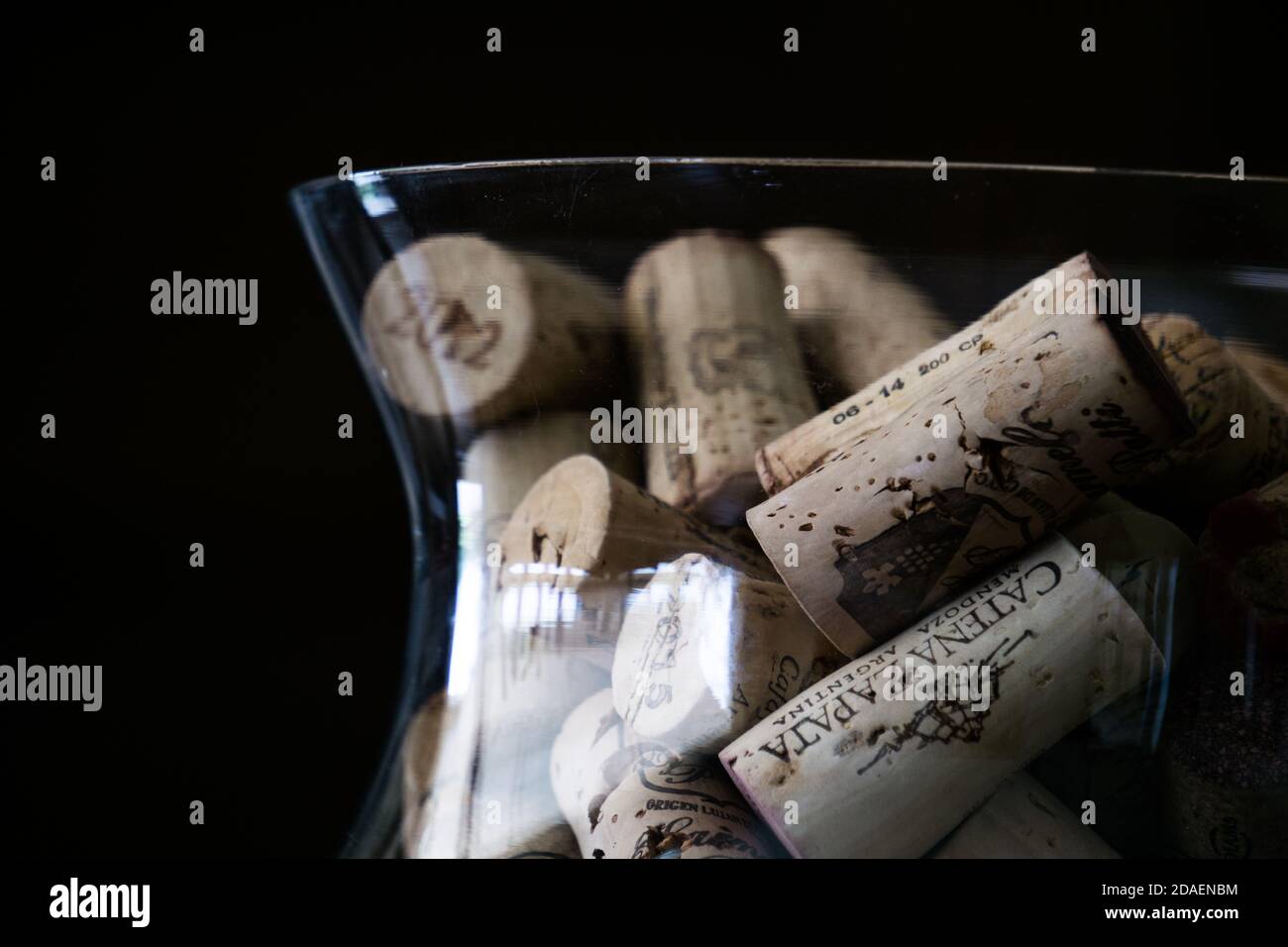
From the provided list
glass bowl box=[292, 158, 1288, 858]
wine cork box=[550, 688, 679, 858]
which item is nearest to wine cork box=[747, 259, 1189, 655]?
glass bowl box=[292, 158, 1288, 858]

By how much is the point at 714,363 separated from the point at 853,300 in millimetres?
76

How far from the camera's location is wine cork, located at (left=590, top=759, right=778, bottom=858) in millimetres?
532

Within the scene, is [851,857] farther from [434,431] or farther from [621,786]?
[434,431]

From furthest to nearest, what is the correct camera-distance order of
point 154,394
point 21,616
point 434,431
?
point 154,394
point 21,616
point 434,431

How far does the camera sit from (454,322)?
0.62 meters

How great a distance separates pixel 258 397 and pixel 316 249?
0.32 m

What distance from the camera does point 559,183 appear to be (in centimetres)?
58

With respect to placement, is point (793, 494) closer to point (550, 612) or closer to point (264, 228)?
point (550, 612)

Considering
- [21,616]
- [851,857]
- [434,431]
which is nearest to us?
[851,857]

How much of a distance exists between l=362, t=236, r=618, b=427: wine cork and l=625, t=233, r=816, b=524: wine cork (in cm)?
3

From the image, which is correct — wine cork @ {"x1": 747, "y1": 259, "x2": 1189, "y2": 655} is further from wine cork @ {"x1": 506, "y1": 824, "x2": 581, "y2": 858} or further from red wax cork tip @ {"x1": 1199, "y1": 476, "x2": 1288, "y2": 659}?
wine cork @ {"x1": 506, "y1": 824, "x2": 581, "y2": 858}
